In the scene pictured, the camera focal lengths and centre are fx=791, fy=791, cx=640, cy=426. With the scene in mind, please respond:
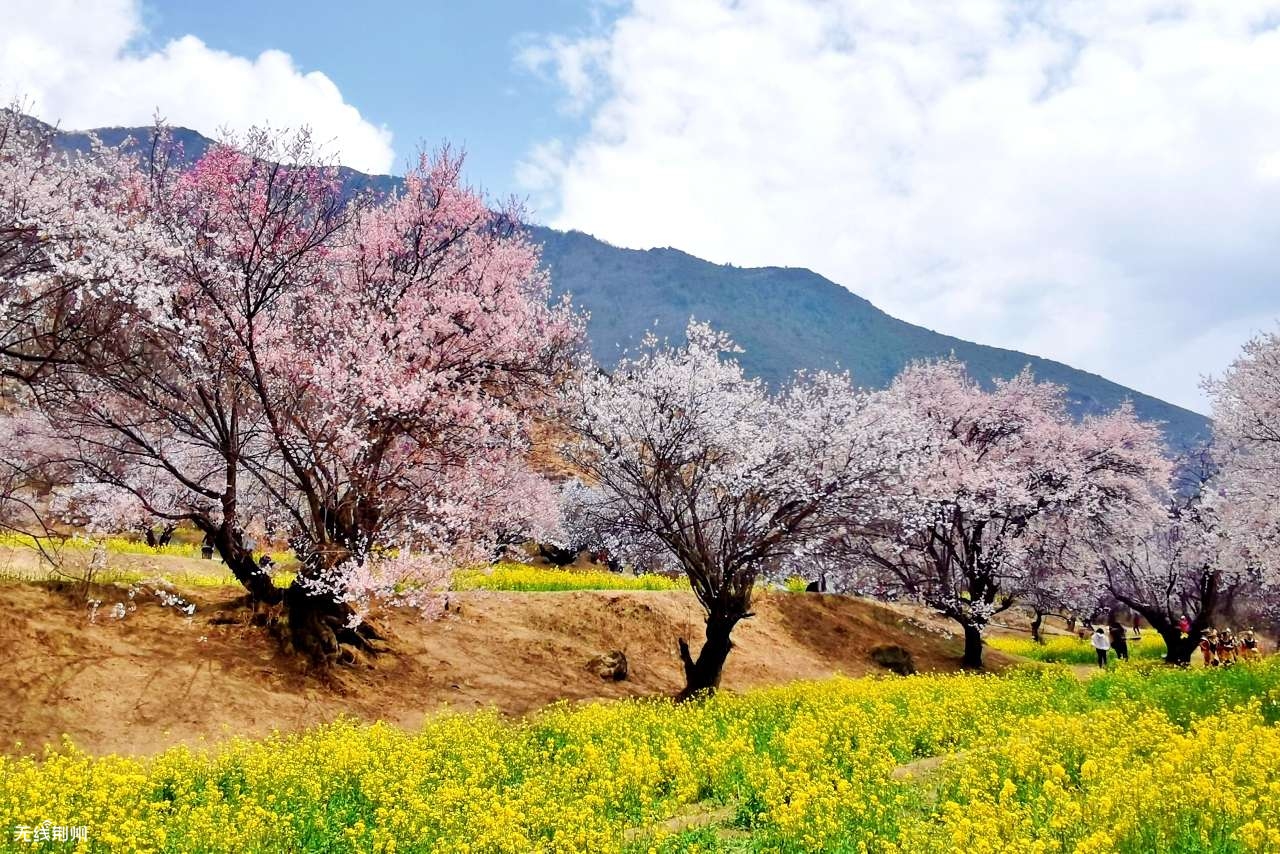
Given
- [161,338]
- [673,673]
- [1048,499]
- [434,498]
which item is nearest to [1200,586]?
[1048,499]

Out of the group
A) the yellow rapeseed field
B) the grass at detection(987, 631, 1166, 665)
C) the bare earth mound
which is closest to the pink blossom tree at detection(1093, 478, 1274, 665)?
the grass at detection(987, 631, 1166, 665)

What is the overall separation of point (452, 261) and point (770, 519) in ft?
36.7

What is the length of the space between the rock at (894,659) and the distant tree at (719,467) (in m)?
11.9

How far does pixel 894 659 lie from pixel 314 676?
2154cm

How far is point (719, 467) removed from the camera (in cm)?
2100

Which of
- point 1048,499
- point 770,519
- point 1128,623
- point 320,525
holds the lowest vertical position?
point 1128,623

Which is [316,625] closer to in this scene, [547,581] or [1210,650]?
[547,581]

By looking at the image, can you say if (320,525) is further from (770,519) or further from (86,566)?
(770,519)

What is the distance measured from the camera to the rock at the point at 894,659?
30203 mm

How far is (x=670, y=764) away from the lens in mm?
9688

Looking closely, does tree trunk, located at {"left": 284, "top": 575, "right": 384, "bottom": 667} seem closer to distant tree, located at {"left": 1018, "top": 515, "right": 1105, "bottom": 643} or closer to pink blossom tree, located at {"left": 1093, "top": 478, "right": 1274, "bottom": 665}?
distant tree, located at {"left": 1018, "top": 515, "right": 1105, "bottom": 643}

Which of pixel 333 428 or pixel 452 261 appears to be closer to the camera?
pixel 333 428

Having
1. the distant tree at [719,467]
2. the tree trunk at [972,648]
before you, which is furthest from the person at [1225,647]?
the distant tree at [719,467]

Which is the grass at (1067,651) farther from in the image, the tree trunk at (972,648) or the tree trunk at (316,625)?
the tree trunk at (316,625)
